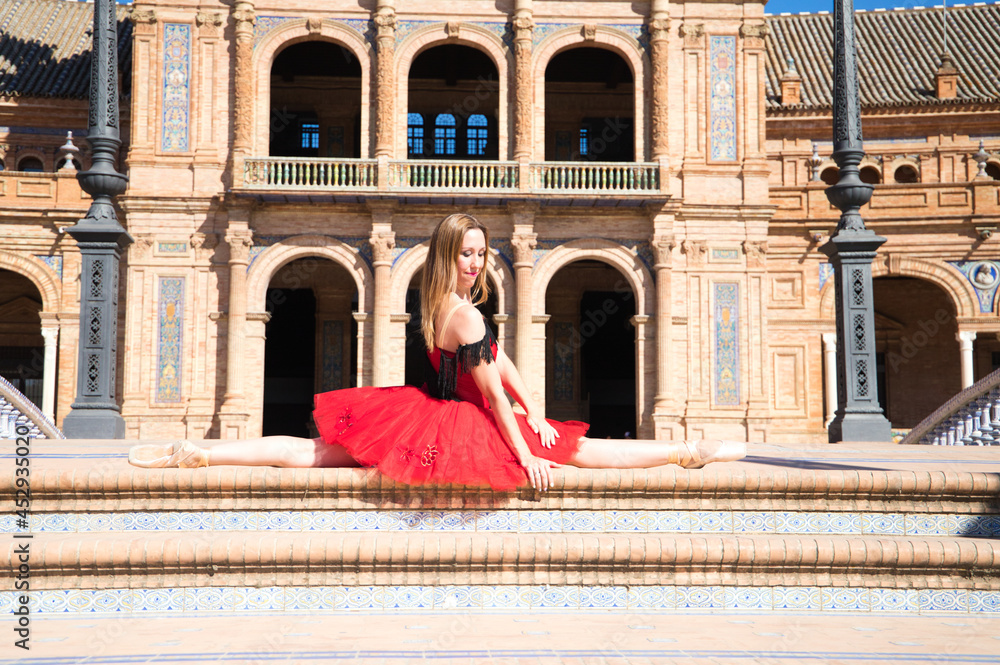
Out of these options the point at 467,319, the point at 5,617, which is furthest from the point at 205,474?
the point at 467,319

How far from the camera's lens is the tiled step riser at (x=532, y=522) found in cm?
457

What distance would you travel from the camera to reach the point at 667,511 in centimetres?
477

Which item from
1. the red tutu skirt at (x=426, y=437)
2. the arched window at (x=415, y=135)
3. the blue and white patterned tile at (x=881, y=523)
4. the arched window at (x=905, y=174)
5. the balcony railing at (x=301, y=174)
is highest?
the arched window at (x=415, y=135)

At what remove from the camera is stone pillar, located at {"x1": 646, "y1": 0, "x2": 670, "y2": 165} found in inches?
799

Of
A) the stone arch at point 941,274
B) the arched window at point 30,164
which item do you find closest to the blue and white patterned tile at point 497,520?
the stone arch at point 941,274

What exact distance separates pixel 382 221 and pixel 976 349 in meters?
17.1

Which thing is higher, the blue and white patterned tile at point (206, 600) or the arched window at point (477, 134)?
the arched window at point (477, 134)

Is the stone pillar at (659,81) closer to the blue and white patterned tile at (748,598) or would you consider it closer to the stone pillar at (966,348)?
the stone pillar at (966,348)

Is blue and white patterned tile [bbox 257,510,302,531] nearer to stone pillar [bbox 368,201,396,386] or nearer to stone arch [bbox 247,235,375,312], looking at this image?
stone pillar [bbox 368,201,396,386]

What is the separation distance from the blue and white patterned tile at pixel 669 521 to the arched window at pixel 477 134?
21.2 meters

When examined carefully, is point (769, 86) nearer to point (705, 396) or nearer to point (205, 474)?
point (705, 396)

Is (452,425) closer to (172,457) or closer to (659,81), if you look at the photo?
(172,457)

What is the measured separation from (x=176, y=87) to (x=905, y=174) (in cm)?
2036

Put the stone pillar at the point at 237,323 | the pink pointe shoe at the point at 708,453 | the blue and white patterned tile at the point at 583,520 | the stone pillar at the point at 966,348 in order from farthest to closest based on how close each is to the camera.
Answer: the stone pillar at the point at 966,348
the stone pillar at the point at 237,323
the pink pointe shoe at the point at 708,453
the blue and white patterned tile at the point at 583,520
